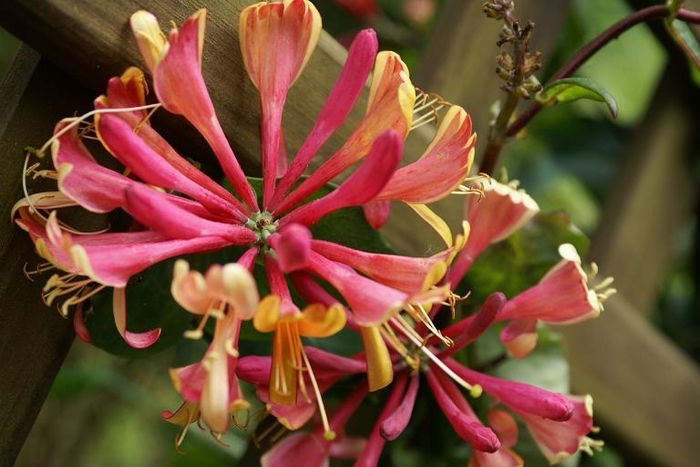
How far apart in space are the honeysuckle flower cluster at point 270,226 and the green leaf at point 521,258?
0.51 ft

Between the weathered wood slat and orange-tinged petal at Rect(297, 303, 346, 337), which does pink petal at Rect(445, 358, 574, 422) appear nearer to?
orange-tinged petal at Rect(297, 303, 346, 337)

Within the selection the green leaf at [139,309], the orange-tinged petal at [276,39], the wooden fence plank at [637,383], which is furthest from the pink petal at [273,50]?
the wooden fence plank at [637,383]

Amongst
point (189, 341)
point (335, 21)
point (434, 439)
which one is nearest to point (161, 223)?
point (434, 439)

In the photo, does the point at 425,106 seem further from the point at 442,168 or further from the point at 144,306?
the point at 144,306

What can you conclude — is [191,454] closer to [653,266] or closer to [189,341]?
[189,341]

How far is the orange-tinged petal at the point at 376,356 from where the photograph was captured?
1.28ft

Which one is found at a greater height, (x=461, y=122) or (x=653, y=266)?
(x=461, y=122)

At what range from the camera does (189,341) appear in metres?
0.84

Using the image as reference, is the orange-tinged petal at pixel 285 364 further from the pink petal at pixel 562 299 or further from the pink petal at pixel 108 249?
the pink petal at pixel 562 299

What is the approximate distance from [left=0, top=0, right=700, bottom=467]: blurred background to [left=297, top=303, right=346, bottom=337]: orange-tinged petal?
355mm

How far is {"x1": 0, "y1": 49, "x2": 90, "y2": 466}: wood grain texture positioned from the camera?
1.40ft

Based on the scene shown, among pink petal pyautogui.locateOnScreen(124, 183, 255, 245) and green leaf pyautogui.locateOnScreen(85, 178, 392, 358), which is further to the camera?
green leaf pyautogui.locateOnScreen(85, 178, 392, 358)

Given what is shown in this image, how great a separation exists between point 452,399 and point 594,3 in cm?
82

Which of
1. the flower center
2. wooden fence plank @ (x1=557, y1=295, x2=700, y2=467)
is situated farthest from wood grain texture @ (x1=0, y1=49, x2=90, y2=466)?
wooden fence plank @ (x1=557, y1=295, x2=700, y2=467)
